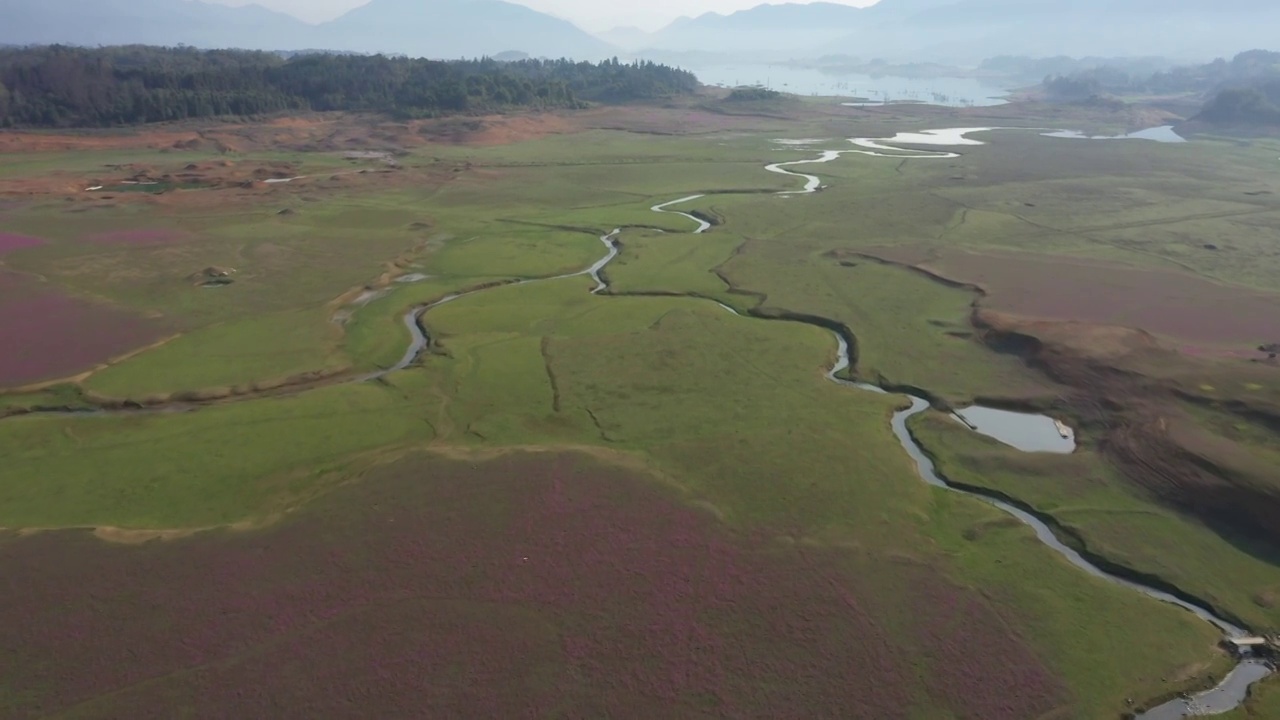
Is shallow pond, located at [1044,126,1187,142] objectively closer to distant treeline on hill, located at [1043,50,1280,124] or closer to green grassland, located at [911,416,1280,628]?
distant treeline on hill, located at [1043,50,1280,124]

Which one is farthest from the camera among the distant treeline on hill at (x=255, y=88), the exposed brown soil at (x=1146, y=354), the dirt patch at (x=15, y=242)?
the distant treeline on hill at (x=255, y=88)

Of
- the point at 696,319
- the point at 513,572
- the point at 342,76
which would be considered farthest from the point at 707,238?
the point at 342,76

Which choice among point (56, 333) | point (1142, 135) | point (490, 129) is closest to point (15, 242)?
point (56, 333)

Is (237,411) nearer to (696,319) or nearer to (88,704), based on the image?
(88,704)

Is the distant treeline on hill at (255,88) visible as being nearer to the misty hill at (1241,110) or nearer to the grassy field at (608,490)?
the grassy field at (608,490)

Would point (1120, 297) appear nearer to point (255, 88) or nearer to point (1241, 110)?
point (1241, 110)

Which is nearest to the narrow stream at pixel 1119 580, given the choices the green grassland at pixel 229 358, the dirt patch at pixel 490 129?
the green grassland at pixel 229 358

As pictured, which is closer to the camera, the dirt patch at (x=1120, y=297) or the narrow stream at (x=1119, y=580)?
the narrow stream at (x=1119, y=580)
